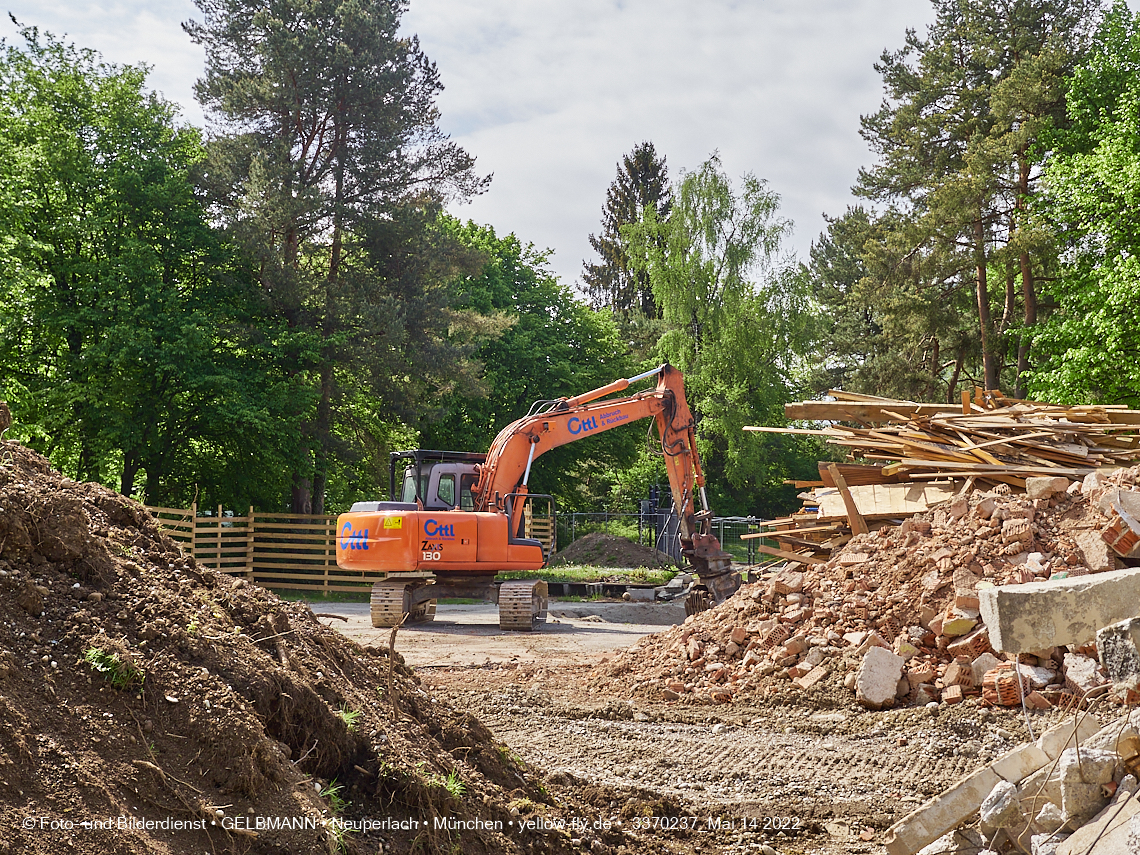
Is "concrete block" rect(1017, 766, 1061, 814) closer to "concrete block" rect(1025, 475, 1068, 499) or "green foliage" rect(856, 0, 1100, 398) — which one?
"concrete block" rect(1025, 475, 1068, 499)

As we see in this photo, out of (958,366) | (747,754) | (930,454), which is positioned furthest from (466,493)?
(958,366)

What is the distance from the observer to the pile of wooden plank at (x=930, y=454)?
900cm

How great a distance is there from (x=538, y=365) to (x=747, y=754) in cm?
2627

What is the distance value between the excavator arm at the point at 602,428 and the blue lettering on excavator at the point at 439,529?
41.9 inches

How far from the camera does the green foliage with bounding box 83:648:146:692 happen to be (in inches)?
117

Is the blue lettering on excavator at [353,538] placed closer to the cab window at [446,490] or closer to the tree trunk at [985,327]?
the cab window at [446,490]

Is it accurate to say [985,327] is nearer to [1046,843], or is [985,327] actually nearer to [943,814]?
[943,814]

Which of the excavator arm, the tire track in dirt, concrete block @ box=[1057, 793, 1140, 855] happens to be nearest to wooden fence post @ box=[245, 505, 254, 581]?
the excavator arm

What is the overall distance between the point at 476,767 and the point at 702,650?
4832 mm

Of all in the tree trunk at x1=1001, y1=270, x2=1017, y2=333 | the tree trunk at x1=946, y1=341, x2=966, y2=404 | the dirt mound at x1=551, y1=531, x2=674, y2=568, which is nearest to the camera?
the tree trunk at x1=1001, y1=270, x2=1017, y2=333

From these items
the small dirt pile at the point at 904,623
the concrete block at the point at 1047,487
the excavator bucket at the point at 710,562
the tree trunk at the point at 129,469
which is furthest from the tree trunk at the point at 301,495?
the concrete block at the point at 1047,487

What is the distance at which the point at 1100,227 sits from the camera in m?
21.2

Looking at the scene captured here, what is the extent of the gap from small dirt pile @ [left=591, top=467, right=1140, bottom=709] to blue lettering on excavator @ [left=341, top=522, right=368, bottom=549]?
206 inches

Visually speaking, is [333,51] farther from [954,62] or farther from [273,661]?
[273,661]
